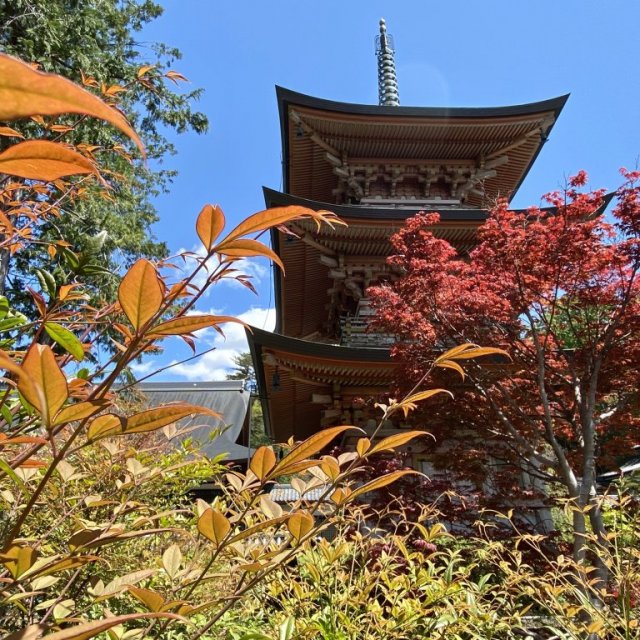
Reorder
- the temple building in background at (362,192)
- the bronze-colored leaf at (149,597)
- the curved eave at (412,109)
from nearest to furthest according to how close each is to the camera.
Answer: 1. the bronze-colored leaf at (149,597)
2. the temple building in background at (362,192)
3. the curved eave at (412,109)

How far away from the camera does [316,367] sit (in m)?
5.11

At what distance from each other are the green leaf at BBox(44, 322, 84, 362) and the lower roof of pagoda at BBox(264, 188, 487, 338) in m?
4.45

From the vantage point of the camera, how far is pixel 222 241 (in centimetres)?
38

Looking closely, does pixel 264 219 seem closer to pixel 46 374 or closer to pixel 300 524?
pixel 46 374

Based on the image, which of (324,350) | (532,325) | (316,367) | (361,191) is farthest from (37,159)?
(361,191)

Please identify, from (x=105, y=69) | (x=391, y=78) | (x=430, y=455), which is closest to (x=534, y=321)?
(x=430, y=455)

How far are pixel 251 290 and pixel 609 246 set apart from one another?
4.11 m

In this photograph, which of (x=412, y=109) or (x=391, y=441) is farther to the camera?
(x=412, y=109)

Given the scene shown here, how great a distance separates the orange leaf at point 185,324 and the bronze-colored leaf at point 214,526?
18cm

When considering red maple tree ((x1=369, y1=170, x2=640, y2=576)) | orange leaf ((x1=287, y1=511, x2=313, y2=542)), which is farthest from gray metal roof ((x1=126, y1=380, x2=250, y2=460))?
orange leaf ((x1=287, y1=511, x2=313, y2=542))

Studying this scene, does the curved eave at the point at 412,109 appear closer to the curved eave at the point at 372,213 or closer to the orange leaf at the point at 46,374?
the curved eave at the point at 372,213

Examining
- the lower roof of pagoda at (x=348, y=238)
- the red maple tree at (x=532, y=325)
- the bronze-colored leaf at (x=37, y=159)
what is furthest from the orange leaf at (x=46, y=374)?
the lower roof of pagoda at (x=348, y=238)

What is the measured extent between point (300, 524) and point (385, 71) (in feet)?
61.5

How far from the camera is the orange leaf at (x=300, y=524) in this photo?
0.49 m
